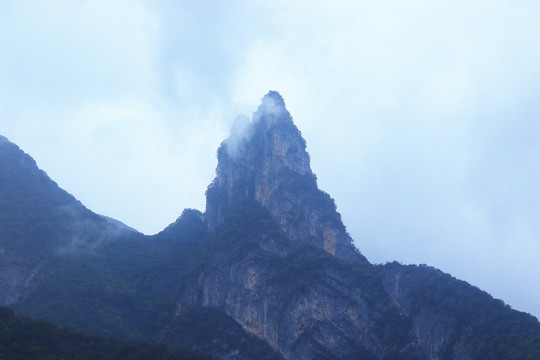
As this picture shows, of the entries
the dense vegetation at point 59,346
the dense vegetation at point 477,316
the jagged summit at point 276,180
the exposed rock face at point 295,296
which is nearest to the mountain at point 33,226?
the exposed rock face at point 295,296

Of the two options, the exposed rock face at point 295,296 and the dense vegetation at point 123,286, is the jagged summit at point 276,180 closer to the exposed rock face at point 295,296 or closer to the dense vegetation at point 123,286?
the exposed rock face at point 295,296

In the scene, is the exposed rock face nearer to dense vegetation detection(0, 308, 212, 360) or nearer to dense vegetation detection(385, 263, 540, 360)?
dense vegetation detection(385, 263, 540, 360)

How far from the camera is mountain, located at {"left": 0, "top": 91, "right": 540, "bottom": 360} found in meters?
74.1

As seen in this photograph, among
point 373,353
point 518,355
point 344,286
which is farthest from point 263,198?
point 518,355

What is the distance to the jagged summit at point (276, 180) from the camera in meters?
95.3

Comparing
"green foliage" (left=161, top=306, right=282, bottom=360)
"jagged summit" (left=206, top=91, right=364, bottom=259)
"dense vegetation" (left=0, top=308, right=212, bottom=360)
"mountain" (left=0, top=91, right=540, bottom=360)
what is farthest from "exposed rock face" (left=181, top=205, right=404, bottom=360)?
"dense vegetation" (left=0, top=308, right=212, bottom=360)

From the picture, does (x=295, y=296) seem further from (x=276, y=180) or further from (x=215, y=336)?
(x=276, y=180)

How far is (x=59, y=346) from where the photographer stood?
51656mm

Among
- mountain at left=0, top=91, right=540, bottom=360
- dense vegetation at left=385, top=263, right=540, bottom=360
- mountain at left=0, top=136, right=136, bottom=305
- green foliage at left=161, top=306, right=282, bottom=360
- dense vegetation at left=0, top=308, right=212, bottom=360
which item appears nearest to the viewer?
dense vegetation at left=0, top=308, right=212, bottom=360

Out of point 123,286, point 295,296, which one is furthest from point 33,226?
point 295,296

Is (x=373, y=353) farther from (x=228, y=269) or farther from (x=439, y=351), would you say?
(x=228, y=269)

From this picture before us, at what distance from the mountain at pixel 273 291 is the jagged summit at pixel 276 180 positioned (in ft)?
0.89

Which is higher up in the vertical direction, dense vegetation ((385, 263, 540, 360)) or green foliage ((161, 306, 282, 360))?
dense vegetation ((385, 263, 540, 360))

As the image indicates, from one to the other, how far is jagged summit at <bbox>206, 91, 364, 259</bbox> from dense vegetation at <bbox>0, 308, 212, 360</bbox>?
141 feet
